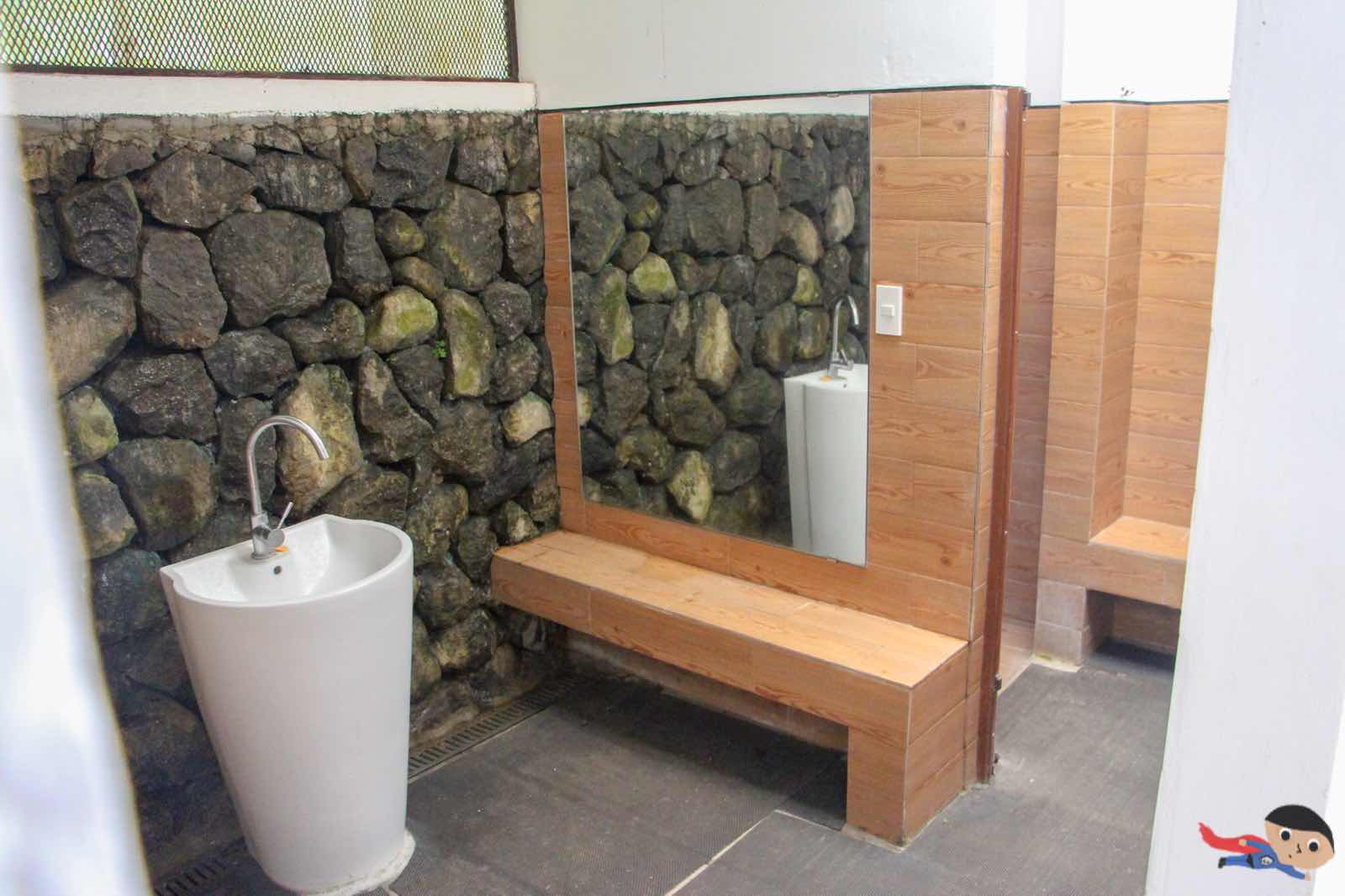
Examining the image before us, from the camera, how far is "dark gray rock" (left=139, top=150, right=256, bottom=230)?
91.4 inches

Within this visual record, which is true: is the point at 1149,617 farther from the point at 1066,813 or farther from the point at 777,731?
the point at 777,731

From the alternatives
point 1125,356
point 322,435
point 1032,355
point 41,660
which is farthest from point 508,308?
point 41,660

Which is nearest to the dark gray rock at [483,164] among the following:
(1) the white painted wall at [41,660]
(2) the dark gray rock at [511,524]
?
(2) the dark gray rock at [511,524]

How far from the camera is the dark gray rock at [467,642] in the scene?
309 cm

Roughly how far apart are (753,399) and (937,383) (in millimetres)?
542

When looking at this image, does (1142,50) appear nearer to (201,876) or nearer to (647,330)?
(647,330)

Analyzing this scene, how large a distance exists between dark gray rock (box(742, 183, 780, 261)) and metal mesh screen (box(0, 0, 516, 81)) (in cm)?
84

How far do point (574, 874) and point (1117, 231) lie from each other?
2192 mm

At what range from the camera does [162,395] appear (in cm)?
238

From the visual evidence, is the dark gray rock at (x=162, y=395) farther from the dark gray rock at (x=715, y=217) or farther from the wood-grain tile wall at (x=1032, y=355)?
the wood-grain tile wall at (x=1032, y=355)

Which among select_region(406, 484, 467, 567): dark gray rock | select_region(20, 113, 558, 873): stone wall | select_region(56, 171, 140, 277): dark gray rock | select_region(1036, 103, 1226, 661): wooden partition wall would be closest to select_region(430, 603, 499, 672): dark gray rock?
select_region(20, 113, 558, 873): stone wall

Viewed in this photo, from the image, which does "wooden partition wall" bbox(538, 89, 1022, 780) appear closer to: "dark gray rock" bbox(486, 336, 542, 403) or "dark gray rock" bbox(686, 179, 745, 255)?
"dark gray rock" bbox(686, 179, 745, 255)

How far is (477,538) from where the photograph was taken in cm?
316

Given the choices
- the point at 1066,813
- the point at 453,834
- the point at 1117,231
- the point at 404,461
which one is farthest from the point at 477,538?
the point at 1117,231
